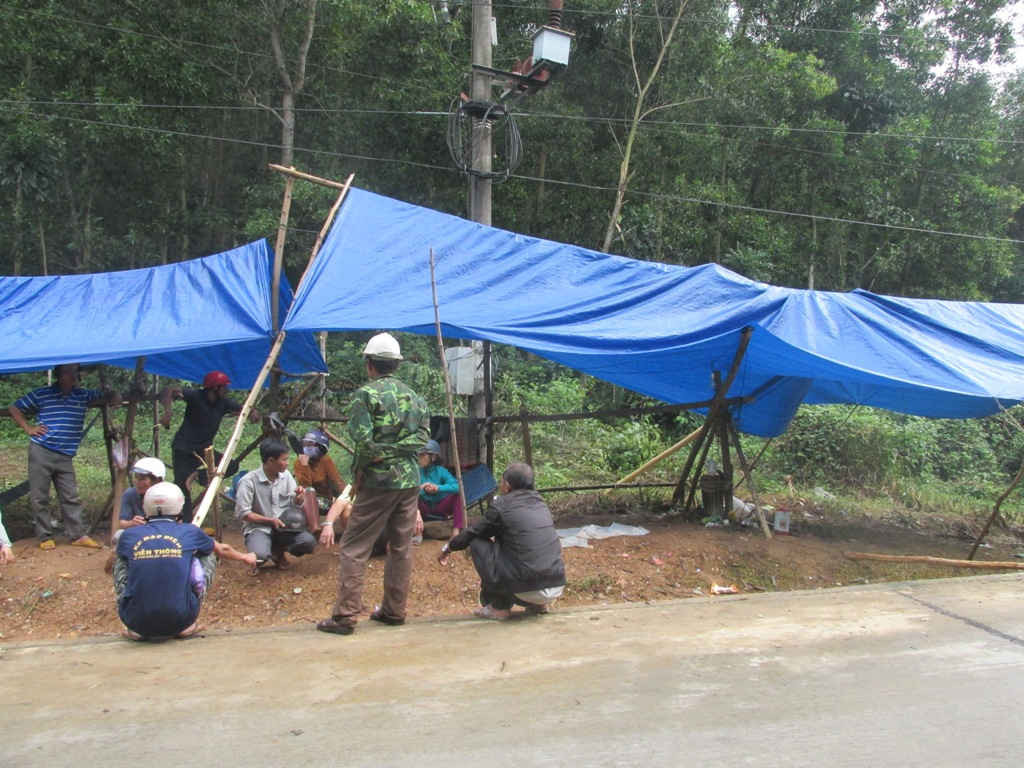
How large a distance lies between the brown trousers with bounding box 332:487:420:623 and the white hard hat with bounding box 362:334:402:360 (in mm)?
760

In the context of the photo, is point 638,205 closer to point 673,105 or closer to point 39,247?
point 673,105

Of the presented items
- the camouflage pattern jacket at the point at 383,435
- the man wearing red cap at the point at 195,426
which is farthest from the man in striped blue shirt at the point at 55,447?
the camouflage pattern jacket at the point at 383,435

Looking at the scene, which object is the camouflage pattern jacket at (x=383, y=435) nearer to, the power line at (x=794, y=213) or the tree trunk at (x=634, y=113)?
the tree trunk at (x=634, y=113)

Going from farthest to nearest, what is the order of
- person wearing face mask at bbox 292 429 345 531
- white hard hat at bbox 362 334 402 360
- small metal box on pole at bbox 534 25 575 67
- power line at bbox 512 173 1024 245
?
power line at bbox 512 173 1024 245
small metal box on pole at bbox 534 25 575 67
person wearing face mask at bbox 292 429 345 531
white hard hat at bbox 362 334 402 360

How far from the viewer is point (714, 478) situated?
7.02m

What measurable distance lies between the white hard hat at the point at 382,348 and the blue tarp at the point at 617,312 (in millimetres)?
761

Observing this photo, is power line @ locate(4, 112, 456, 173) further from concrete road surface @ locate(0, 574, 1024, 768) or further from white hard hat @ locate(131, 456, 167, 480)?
concrete road surface @ locate(0, 574, 1024, 768)

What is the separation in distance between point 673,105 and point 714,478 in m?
11.2

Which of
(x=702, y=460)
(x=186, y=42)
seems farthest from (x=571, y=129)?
(x=702, y=460)

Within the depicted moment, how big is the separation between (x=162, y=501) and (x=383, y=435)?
46.6 inches

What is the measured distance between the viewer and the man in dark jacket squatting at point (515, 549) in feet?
14.2

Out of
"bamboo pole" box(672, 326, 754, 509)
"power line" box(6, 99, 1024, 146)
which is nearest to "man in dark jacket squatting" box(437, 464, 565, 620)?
"bamboo pole" box(672, 326, 754, 509)

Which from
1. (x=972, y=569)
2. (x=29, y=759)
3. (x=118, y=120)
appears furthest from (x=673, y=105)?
(x=29, y=759)

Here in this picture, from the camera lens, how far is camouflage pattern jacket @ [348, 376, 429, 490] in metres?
4.07
